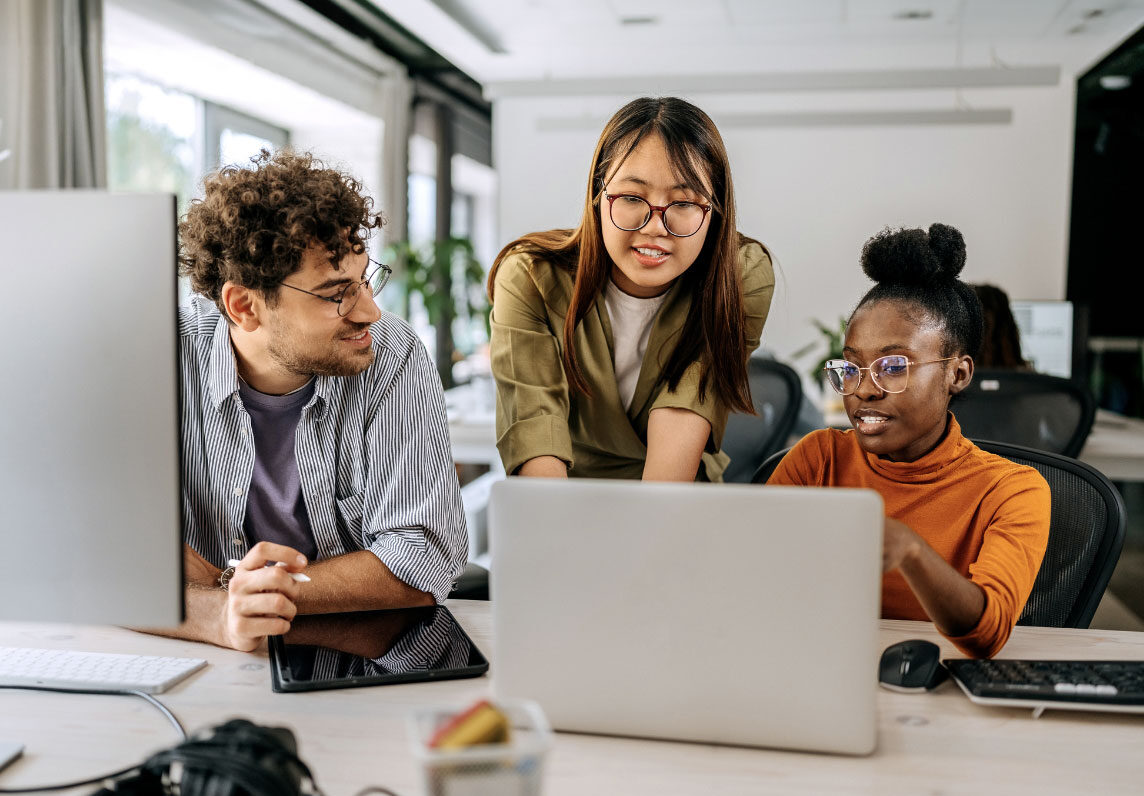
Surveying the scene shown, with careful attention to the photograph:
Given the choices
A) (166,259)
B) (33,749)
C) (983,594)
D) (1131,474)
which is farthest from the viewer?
(1131,474)

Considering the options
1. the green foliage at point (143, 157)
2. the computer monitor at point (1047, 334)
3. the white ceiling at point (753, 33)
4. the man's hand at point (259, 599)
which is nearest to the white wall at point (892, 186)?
the white ceiling at point (753, 33)

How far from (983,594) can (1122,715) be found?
18 cm

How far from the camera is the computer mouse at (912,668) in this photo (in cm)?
96

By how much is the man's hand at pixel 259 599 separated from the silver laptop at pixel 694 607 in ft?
1.12

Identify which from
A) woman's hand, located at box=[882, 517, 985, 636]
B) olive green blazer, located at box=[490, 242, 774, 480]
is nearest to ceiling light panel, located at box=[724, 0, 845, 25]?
olive green blazer, located at box=[490, 242, 774, 480]

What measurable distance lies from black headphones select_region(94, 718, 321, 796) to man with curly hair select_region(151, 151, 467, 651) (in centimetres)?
55

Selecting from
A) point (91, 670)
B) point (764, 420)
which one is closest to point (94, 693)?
point (91, 670)

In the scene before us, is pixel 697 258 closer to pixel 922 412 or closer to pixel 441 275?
pixel 922 412

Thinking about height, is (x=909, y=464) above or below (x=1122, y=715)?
above

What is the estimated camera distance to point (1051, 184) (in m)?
5.89

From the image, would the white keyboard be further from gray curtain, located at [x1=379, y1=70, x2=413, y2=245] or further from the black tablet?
gray curtain, located at [x1=379, y1=70, x2=413, y2=245]

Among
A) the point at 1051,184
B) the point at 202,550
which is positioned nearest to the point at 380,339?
the point at 202,550

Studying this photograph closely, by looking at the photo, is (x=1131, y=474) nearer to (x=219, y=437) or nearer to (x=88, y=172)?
(x=219, y=437)

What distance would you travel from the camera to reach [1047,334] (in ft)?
12.3
